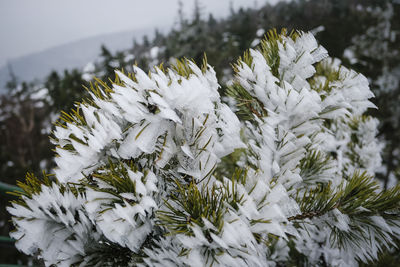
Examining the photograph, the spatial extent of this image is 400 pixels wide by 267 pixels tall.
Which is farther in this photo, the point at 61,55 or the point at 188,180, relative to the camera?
the point at 61,55

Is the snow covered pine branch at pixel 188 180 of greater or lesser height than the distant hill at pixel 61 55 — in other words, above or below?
above

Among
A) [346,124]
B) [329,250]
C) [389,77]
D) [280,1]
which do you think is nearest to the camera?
[329,250]

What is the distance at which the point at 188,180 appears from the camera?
89 cm

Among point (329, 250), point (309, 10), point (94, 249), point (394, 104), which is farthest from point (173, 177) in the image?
point (309, 10)

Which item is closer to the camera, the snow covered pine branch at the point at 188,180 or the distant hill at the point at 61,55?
the snow covered pine branch at the point at 188,180

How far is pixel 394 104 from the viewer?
33.7ft

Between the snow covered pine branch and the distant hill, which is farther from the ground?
the snow covered pine branch

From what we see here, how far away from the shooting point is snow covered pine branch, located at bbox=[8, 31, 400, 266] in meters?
0.71

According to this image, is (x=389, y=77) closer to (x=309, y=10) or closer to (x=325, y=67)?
(x=325, y=67)

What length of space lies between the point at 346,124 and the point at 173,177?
5.94 ft

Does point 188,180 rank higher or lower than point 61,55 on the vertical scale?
higher

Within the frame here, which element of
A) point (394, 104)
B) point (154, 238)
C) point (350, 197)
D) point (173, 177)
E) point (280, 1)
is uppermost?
point (173, 177)

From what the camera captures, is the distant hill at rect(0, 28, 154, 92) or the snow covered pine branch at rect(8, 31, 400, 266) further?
the distant hill at rect(0, 28, 154, 92)

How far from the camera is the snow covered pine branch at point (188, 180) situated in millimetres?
709
